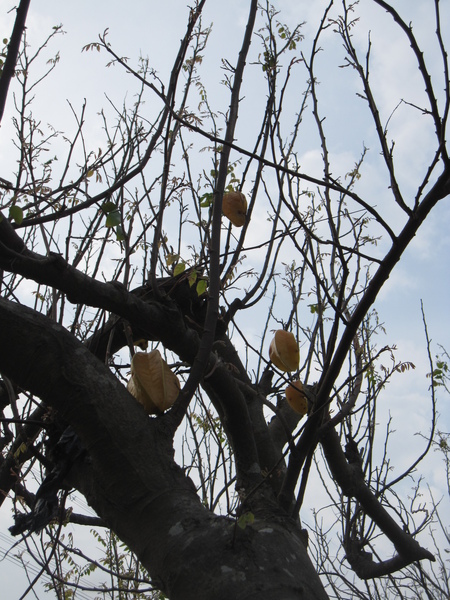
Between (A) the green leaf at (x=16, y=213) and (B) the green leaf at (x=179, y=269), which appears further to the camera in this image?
(B) the green leaf at (x=179, y=269)

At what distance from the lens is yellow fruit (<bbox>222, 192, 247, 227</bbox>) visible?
2.64 meters

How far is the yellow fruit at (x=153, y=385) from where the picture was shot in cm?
187

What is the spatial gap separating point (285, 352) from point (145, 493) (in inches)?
46.5

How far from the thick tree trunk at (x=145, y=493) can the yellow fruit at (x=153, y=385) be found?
178 millimetres

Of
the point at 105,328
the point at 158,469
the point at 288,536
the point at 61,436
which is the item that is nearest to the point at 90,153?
the point at 105,328

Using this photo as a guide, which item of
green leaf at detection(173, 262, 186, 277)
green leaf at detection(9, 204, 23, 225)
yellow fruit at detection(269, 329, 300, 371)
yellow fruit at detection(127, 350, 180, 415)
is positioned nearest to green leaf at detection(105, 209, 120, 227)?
green leaf at detection(9, 204, 23, 225)

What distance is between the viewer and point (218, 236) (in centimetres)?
198

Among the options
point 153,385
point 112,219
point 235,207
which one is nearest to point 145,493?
point 153,385

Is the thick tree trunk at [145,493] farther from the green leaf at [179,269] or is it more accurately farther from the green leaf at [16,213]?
the green leaf at [179,269]

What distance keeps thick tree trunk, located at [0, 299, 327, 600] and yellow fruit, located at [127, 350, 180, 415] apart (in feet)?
0.59

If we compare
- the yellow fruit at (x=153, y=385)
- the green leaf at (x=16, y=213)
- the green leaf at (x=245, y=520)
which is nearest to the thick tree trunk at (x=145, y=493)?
the green leaf at (x=245, y=520)

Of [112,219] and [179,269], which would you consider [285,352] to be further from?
[112,219]

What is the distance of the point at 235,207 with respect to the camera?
2.65 m

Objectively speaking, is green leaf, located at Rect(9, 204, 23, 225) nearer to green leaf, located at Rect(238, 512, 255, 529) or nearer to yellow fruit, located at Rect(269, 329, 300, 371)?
green leaf, located at Rect(238, 512, 255, 529)
